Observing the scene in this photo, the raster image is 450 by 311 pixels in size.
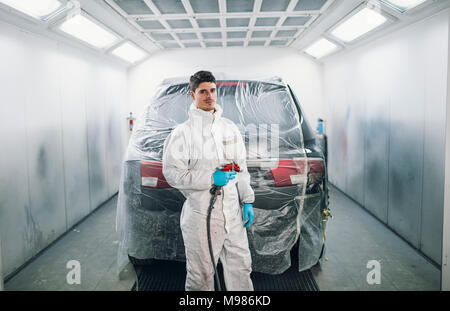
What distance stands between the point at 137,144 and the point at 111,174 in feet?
7.80

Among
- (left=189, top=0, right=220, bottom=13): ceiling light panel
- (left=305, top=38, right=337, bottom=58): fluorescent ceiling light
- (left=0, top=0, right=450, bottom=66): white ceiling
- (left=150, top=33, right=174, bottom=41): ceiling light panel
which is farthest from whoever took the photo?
(left=305, top=38, right=337, bottom=58): fluorescent ceiling light

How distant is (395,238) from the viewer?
3.10 metres

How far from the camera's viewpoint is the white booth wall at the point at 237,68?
214 inches

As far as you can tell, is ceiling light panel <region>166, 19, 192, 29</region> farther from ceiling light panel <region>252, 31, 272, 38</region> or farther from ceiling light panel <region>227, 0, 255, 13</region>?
ceiling light panel <region>252, 31, 272, 38</region>

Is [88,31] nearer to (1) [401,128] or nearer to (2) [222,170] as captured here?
(2) [222,170]

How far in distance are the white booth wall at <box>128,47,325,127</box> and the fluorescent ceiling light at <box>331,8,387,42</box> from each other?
1369mm

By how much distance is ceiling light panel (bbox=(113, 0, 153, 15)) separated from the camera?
3135 mm

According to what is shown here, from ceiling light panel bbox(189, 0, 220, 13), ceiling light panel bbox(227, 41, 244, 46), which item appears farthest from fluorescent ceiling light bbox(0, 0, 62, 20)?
ceiling light panel bbox(227, 41, 244, 46)

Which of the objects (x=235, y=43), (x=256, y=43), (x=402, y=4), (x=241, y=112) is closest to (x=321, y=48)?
(x=256, y=43)

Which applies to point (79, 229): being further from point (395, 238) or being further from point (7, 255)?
point (395, 238)

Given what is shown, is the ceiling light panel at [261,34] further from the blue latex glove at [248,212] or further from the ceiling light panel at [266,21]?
the blue latex glove at [248,212]

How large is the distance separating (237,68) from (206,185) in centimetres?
410

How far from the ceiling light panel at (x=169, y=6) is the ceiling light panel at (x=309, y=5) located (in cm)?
129
